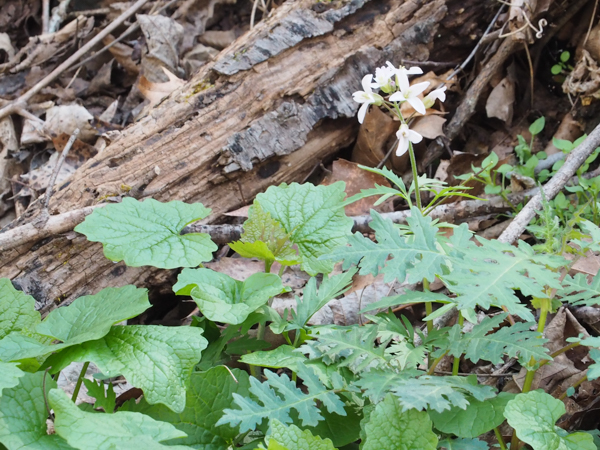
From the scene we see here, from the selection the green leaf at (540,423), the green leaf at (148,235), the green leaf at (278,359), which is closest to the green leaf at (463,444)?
the green leaf at (540,423)

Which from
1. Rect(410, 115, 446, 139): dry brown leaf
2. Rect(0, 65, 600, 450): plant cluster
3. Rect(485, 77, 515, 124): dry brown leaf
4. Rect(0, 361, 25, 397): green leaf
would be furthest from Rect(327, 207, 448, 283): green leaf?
Rect(485, 77, 515, 124): dry brown leaf

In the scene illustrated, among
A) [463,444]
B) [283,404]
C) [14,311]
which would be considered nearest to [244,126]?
[14,311]

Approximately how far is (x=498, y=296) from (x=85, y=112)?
363 cm

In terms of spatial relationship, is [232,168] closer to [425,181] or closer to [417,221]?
[425,181]

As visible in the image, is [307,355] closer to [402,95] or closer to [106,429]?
[106,429]

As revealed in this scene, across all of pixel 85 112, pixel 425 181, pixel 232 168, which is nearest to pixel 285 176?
pixel 232 168

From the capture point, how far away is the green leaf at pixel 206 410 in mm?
1567

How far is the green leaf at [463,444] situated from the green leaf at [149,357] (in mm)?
784

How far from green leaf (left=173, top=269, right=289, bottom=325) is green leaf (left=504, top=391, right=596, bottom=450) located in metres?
0.83

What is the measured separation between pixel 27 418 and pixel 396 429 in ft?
3.49

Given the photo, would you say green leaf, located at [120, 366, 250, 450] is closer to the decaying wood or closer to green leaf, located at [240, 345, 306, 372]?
green leaf, located at [240, 345, 306, 372]

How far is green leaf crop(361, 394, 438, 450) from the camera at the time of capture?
1322 mm

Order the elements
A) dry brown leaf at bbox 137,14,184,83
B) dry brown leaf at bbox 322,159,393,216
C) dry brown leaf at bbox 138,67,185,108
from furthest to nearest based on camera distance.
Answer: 1. dry brown leaf at bbox 137,14,184,83
2. dry brown leaf at bbox 138,67,185,108
3. dry brown leaf at bbox 322,159,393,216

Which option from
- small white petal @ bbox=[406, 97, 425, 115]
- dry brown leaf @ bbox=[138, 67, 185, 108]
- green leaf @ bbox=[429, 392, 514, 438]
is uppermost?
small white petal @ bbox=[406, 97, 425, 115]
